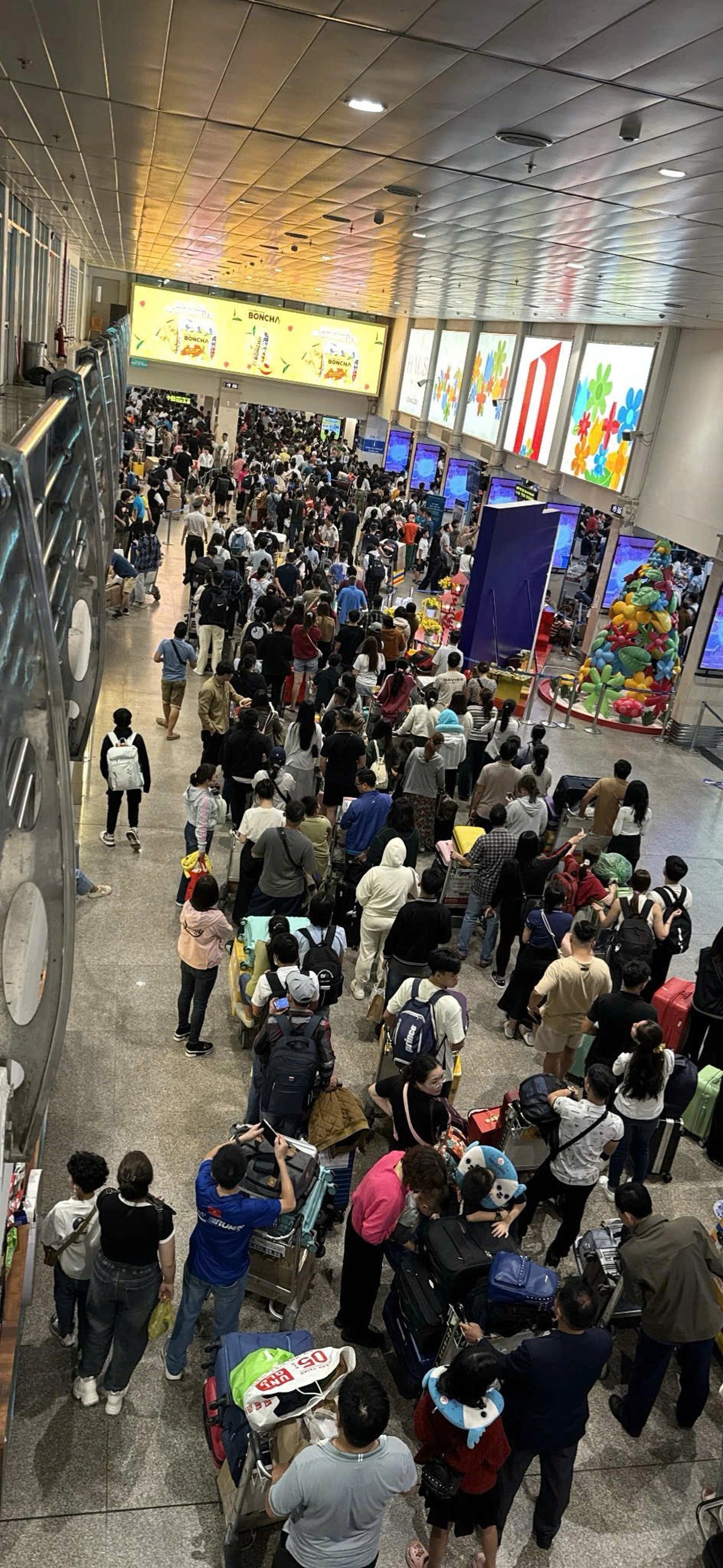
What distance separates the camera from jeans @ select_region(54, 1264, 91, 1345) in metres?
4.50

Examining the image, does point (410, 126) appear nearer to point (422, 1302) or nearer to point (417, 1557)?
point (422, 1302)

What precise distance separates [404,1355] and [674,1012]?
3224 mm

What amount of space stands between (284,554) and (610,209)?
1319cm

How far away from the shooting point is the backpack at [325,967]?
5.96 m

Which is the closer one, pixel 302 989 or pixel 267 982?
pixel 302 989

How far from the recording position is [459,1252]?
4652mm

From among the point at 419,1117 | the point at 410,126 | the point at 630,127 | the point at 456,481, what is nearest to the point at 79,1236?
the point at 419,1117

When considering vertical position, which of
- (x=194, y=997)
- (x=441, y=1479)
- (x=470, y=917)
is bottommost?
(x=470, y=917)

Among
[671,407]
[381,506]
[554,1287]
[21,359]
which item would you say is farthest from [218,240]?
[554,1287]

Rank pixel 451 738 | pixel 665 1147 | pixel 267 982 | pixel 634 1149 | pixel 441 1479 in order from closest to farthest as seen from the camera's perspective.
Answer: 1. pixel 441 1479
2. pixel 267 982
3. pixel 634 1149
4. pixel 665 1147
5. pixel 451 738

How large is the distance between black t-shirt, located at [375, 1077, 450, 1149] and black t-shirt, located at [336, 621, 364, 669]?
26.1 ft

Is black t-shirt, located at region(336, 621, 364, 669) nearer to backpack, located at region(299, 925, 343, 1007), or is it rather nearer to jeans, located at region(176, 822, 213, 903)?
jeans, located at region(176, 822, 213, 903)

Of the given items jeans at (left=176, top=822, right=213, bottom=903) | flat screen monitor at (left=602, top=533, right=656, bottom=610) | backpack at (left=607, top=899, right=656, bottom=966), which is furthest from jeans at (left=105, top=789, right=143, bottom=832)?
flat screen monitor at (left=602, top=533, right=656, bottom=610)

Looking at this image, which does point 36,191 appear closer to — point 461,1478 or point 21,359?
point 21,359
